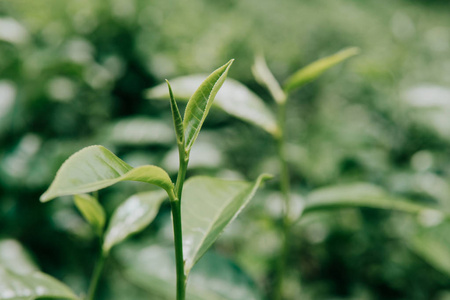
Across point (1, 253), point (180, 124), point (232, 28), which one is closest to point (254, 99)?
point (180, 124)

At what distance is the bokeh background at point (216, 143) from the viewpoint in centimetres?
131

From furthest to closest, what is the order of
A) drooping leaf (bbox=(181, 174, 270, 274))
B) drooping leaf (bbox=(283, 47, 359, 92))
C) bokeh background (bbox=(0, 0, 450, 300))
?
1. bokeh background (bbox=(0, 0, 450, 300))
2. drooping leaf (bbox=(283, 47, 359, 92))
3. drooping leaf (bbox=(181, 174, 270, 274))

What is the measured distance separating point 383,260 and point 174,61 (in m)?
1.35

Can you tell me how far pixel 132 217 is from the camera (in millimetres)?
645

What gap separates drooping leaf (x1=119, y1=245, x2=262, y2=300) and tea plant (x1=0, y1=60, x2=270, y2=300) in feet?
0.73

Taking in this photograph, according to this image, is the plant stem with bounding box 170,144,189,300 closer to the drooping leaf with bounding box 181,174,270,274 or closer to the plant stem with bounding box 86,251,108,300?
the drooping leaf with bounding box 181,174,270,274

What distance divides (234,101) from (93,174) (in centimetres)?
50

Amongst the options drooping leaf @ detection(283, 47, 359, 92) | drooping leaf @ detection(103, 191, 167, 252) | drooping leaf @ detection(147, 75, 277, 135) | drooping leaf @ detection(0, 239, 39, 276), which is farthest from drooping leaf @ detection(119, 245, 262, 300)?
drooping leaf @ detection(0, 239, 39, 276)

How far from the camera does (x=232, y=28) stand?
2.41 meters

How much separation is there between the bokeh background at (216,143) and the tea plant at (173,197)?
0.39m

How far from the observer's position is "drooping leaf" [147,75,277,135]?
78 centimetres

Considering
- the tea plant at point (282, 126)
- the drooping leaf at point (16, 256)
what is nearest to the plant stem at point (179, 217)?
the tea plant at point (282, 126)

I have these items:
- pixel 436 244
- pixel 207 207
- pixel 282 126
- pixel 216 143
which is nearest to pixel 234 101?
pixel 282 126

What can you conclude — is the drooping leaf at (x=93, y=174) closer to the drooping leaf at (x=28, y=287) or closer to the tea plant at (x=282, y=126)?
the drooping leaf at (x=28, y=287)
